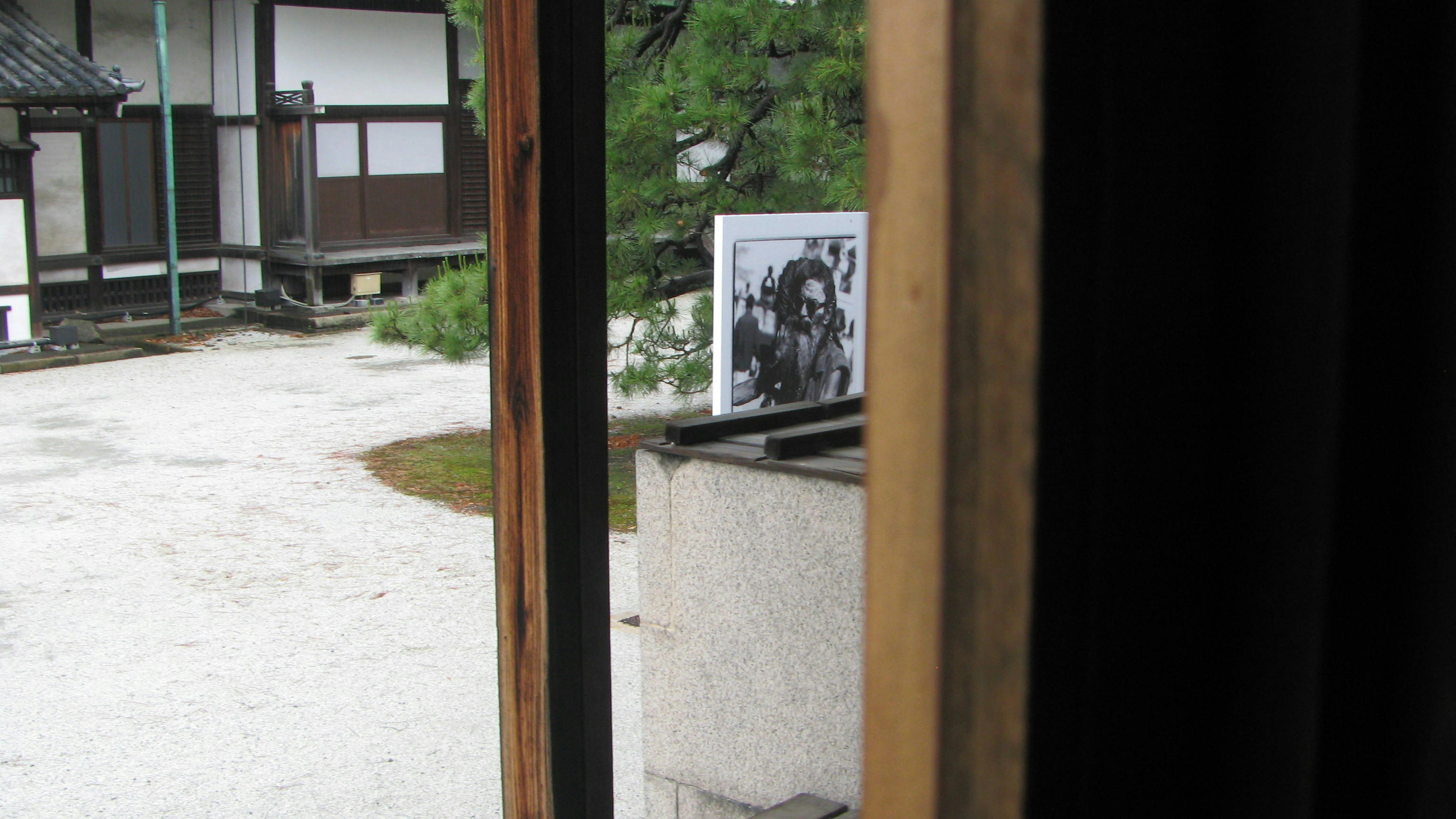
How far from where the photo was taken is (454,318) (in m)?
6.32

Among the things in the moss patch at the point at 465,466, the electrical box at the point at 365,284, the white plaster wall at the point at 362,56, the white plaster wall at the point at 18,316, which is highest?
the white plaster wall at the point at 362,56

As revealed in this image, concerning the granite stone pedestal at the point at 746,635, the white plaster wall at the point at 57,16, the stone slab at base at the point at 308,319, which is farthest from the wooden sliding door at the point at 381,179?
the granite stone pedestal at the point at 746,635

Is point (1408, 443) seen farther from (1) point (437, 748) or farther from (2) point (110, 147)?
(2) point (110, 147)

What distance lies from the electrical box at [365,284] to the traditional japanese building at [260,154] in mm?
92

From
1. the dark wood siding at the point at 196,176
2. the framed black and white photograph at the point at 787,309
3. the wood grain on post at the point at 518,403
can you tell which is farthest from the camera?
the dark wood siding at the point at 196,176

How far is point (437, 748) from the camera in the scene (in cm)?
364

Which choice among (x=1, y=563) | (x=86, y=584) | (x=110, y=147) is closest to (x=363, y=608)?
(x=86, y=584)

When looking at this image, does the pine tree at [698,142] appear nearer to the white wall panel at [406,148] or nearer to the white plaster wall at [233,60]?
the white wall panel at [406,148]

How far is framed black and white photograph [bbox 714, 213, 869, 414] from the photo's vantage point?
10.6 ft

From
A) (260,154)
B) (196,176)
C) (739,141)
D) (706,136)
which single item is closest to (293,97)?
(260,154)

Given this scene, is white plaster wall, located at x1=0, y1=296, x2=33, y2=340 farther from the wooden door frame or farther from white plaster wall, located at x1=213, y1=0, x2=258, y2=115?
the wooden door frame

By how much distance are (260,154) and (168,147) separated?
3.28 feet

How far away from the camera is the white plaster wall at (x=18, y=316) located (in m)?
10.8

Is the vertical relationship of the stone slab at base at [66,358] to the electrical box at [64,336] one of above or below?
below
